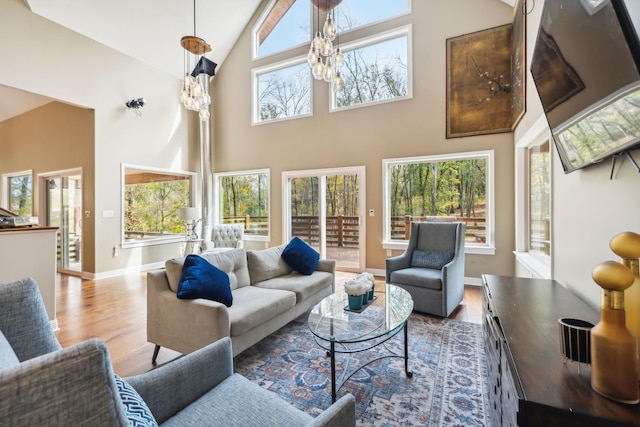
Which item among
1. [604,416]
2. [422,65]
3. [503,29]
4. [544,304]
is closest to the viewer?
[604,416]

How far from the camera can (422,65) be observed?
4.82 m

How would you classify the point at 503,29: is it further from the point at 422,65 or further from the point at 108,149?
the point at 108,149

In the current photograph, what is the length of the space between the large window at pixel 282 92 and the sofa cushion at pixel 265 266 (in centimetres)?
350

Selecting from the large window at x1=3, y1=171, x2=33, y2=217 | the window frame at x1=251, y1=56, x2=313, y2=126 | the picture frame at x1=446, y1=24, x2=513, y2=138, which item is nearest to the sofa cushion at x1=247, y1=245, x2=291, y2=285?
the picture frame at x1=446, y1=24, x2=513, y2=138

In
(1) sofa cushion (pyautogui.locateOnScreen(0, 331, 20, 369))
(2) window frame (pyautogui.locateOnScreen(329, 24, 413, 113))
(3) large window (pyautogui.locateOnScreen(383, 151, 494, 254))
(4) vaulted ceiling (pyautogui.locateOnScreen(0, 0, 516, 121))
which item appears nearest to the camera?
(1) sofa cushion (pyautogui.locateOnScreen(0, 331, 20, 369))

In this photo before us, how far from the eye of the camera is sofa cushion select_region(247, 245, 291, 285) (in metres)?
3.14

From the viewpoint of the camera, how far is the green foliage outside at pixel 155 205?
5.79 meters

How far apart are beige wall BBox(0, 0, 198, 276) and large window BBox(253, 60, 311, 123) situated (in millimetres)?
1759

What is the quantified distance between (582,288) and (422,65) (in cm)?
420

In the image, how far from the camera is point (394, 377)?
209 centimetres

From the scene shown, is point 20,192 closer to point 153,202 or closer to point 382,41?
point 153,202

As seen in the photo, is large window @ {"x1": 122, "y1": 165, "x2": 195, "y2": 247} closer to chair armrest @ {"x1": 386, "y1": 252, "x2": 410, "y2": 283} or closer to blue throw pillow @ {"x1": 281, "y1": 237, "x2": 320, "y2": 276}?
blue throw pillow @ {"x1": 281, "y1": 237, "x2": 320, "y2": 276}

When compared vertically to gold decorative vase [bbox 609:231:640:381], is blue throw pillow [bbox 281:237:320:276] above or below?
below

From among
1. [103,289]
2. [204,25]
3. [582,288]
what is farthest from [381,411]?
[204,25]
